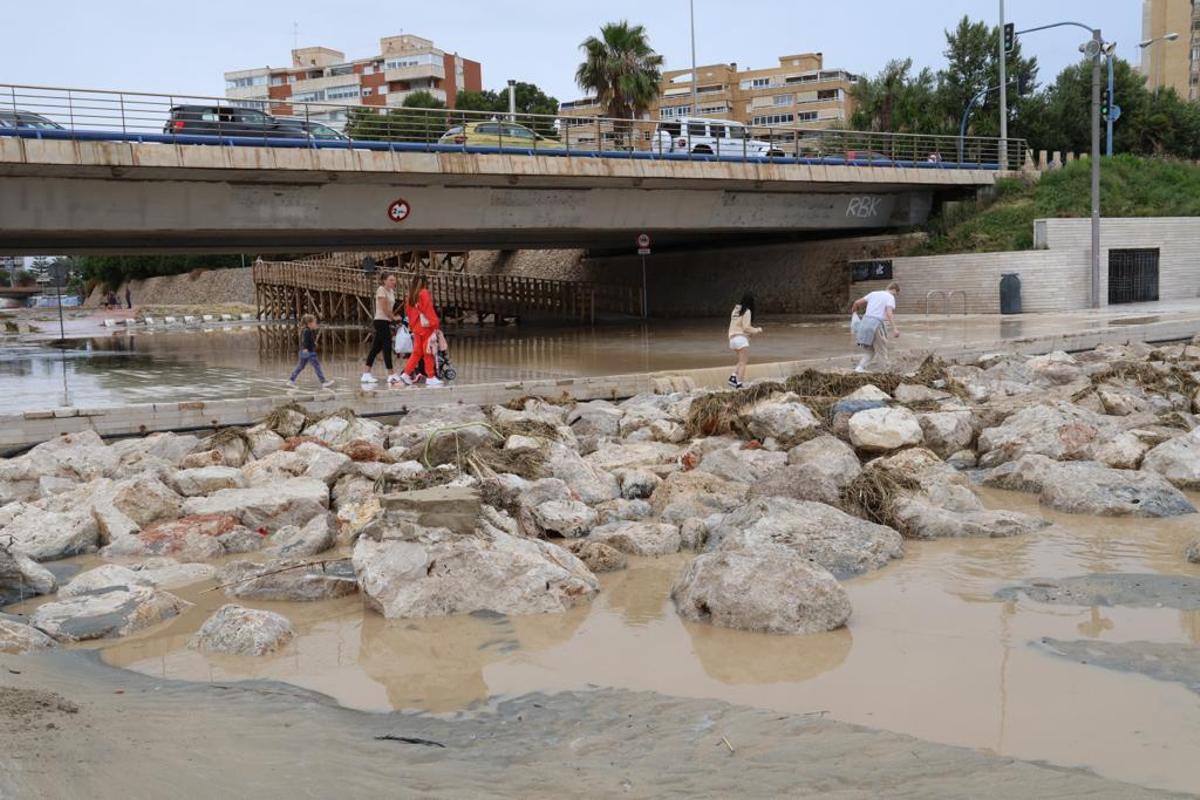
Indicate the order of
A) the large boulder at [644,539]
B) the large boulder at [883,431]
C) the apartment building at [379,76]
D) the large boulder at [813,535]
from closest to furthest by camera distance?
the large boulder at [813,535], the large boulder at [644,539], the large boulder at [883,431], the apartment building at [379,76]

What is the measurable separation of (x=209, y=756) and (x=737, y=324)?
1100 centimetres

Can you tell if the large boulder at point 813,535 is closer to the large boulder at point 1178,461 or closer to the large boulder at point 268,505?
the large boulder at point 1178,461

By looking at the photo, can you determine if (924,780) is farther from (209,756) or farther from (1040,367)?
(1040,367)

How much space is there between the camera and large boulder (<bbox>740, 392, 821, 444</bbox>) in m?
11.1

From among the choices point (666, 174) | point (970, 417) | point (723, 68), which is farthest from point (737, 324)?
point (723, 68)

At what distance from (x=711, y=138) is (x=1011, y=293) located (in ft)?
33.5

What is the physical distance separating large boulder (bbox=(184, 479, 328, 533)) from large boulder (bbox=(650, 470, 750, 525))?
9.18ft

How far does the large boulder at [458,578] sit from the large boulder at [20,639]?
174 centimetres

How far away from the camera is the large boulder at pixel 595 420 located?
1257 centimetres

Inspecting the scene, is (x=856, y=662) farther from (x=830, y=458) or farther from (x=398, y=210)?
(x=398, y=210)

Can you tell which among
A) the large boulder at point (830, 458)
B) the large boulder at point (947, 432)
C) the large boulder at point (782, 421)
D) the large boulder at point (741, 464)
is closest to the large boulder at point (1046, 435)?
the large boulder at point (947, 432)

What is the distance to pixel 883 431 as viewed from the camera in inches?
411

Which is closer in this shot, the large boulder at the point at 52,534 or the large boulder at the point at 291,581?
the large boulder at the point at 291,581

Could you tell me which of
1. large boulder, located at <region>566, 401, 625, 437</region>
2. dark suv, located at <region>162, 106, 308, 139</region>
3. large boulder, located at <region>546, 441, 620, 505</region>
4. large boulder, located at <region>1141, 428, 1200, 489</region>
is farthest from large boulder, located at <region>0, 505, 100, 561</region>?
dark suv, located at <region>162, 106, 308, 139</region>
